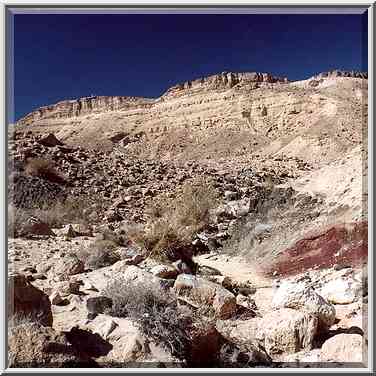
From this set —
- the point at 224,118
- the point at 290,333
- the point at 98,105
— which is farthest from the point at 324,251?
the point at 224,118

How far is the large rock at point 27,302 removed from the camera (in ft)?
10.4

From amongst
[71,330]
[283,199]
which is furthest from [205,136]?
[71,330]

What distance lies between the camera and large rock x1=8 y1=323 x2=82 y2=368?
282 centimetres

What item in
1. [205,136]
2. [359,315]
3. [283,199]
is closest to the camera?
[359,315]

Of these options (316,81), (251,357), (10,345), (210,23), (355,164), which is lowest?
(251,357)

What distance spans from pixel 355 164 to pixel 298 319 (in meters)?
3.41

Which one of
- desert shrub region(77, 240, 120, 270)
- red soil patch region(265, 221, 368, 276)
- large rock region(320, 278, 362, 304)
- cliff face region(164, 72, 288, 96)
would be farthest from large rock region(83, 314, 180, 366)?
cliff face region(164, 72, 288, 96)

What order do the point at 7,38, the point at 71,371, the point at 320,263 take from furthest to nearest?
1. the point at 320,263
2. the point at 7,38
3. the point at 71,371

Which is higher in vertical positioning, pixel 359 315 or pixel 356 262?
pixel 356 262

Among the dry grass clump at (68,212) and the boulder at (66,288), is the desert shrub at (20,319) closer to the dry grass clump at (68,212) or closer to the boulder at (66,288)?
the boulder at (66,288)

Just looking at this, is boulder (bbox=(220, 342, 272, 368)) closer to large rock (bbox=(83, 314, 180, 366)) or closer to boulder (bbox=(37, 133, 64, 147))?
large rock (bbox=(83, 314, 180, 366))

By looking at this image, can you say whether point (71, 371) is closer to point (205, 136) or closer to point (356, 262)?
point (356, 262)

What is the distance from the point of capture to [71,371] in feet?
9.39

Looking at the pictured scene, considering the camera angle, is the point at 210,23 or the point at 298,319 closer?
the point at 298,319
